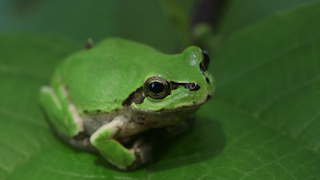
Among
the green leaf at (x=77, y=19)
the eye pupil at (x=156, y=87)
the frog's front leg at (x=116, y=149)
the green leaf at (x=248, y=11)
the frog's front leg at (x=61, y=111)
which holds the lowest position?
the frog's front leg at (x=116, y=149)

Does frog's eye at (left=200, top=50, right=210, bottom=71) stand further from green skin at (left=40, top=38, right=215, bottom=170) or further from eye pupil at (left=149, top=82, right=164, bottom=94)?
eye pupil at (left=149, top=82, right=164, bottom=94)

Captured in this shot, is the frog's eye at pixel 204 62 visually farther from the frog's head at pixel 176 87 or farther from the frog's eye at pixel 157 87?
the frog's eye at pixel 157 87

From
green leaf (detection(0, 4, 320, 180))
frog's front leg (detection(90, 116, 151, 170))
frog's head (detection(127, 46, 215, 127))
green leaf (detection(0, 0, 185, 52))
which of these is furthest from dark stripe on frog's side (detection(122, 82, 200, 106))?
green leaf (detection(0, 0, 185, 52))

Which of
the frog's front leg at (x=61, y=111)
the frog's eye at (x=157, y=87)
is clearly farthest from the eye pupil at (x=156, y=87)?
the frog's front leg at (x=61, y=111)

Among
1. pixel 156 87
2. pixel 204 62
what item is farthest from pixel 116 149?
pixel 204 62

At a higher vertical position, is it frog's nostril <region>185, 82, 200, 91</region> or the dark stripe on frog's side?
the dark stripe on frog's side

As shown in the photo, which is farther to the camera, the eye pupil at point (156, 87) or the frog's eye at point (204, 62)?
the frog's eye at point (204, 62)

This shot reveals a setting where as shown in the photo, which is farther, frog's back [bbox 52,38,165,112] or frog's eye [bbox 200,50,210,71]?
frog's back [bbox 52,38,165,112]
